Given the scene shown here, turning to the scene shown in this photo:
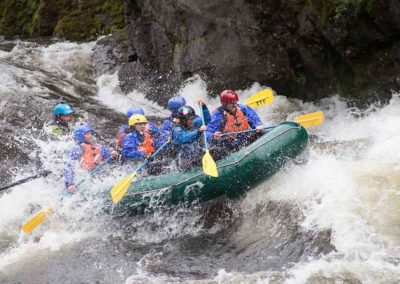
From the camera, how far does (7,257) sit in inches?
253

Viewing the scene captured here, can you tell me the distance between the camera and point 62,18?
56.7ft

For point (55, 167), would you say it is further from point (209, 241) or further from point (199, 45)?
point (199, 45)

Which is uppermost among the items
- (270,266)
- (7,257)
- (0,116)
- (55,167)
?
(0,116)

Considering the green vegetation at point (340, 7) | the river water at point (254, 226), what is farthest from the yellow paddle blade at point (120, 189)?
the green vegetation at point (340, 7)

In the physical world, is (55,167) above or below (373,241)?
above

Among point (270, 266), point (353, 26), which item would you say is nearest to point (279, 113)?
point (353, 26)

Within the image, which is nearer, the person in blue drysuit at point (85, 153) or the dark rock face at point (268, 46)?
the person in blue drysuit at point (85, 153)

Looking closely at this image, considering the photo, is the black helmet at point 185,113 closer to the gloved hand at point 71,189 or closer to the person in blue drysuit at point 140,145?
the person in blue drysuit at point 140,145

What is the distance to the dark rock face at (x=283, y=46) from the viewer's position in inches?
329

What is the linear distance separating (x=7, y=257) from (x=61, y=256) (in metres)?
0.67

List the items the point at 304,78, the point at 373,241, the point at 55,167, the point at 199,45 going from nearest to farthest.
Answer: the point at 373,241, the point at 55,167, the point at 304,78, the point at 199,45

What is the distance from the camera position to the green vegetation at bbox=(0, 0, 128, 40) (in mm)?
16312

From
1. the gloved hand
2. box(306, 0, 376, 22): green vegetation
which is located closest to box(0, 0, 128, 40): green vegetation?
A: box(306, 0, 376, 22): green vegetation

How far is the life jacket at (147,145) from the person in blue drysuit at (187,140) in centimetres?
53
